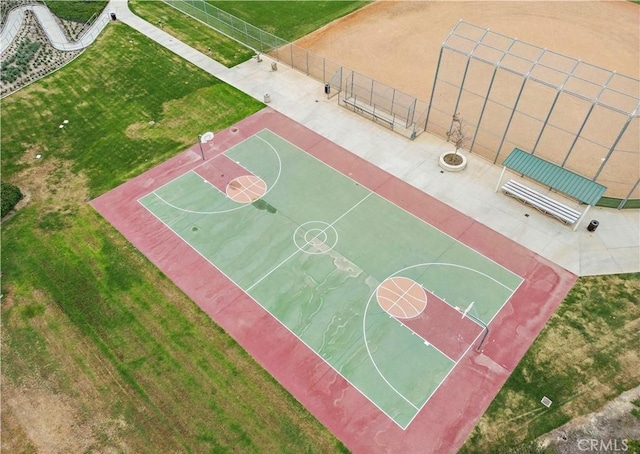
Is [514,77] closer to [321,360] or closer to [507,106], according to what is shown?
[507,106]

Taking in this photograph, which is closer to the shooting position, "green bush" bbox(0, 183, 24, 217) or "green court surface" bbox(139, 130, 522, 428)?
"green court surface" bbox(139, 130, 522, 428)

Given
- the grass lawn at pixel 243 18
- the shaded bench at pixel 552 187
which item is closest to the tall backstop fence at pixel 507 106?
the shaded bench at pixel 552 187

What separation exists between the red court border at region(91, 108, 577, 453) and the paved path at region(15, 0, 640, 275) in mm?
752

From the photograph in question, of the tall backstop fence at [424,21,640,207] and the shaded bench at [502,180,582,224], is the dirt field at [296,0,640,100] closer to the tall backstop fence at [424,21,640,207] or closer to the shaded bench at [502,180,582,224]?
the tall backstop fence at [424,21,640,207]

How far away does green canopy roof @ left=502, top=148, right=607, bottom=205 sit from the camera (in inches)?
923

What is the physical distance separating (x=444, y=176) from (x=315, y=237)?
8906mm

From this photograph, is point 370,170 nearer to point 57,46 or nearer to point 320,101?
point 320,101

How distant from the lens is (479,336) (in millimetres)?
20297

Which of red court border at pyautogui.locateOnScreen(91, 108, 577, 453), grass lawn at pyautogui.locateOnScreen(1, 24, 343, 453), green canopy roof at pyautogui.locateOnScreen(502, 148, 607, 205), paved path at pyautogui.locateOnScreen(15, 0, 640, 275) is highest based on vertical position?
green canopy roof at pyautogui.locateOnScreen(502, 148, 607, 205)

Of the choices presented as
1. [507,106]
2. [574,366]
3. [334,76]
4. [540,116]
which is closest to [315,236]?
[574,366]

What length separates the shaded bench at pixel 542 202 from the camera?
79.2 feet

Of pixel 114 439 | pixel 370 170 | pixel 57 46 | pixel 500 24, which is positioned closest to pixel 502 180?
pixel 370 170

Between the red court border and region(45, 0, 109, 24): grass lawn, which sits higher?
region(45, 0, 109, 24): grass lawn

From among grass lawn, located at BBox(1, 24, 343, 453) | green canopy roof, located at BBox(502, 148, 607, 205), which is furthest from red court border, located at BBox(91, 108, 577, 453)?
green canopy roof, located at BBox(502, 148, 607, 205)
